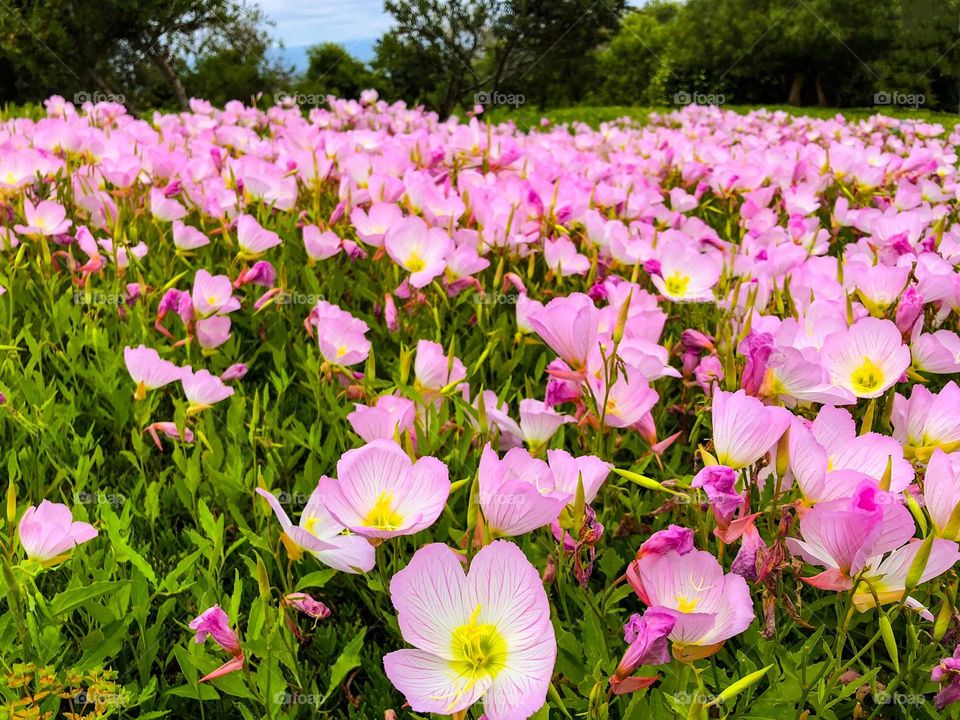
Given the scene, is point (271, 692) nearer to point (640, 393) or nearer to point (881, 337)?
point (640, 393)

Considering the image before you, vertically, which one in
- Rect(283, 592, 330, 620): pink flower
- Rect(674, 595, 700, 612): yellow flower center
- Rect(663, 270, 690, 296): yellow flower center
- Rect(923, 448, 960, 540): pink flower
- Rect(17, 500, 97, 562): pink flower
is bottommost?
Rect(283, 592, 330, 620): pink flower

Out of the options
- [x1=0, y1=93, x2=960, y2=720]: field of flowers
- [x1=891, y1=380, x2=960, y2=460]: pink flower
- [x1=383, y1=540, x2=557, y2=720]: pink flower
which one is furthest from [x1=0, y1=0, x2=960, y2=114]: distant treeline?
[x1=383, y1=540, x2=557, y2=720]: pink flower

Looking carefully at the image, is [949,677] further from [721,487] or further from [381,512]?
[381,512]

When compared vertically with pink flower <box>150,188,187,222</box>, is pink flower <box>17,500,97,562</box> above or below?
below

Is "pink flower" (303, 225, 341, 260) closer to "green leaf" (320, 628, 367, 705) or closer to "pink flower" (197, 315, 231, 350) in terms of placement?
"pink flower" (197, 315, 231, 350)

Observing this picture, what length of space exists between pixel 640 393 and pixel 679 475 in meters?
0.45

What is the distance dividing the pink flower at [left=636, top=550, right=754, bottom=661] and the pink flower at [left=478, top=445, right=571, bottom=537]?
0.38 feet

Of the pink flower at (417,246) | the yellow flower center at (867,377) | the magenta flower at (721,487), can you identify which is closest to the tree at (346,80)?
the pink flower at (417,246)

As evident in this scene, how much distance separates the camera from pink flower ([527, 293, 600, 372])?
130 centimetres

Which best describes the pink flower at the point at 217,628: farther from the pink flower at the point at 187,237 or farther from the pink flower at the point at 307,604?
the pink flower at the point at 187,237

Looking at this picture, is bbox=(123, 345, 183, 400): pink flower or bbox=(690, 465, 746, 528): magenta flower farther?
bbox=(123, 345, 183, 400): pink flower

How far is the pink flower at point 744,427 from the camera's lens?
98 centimetres

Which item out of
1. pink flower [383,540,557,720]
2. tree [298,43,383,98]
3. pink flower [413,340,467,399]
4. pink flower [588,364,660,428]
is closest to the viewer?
pink flower [383,540,557,720]

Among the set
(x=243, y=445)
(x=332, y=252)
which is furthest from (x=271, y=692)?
(x=332, y=252)
